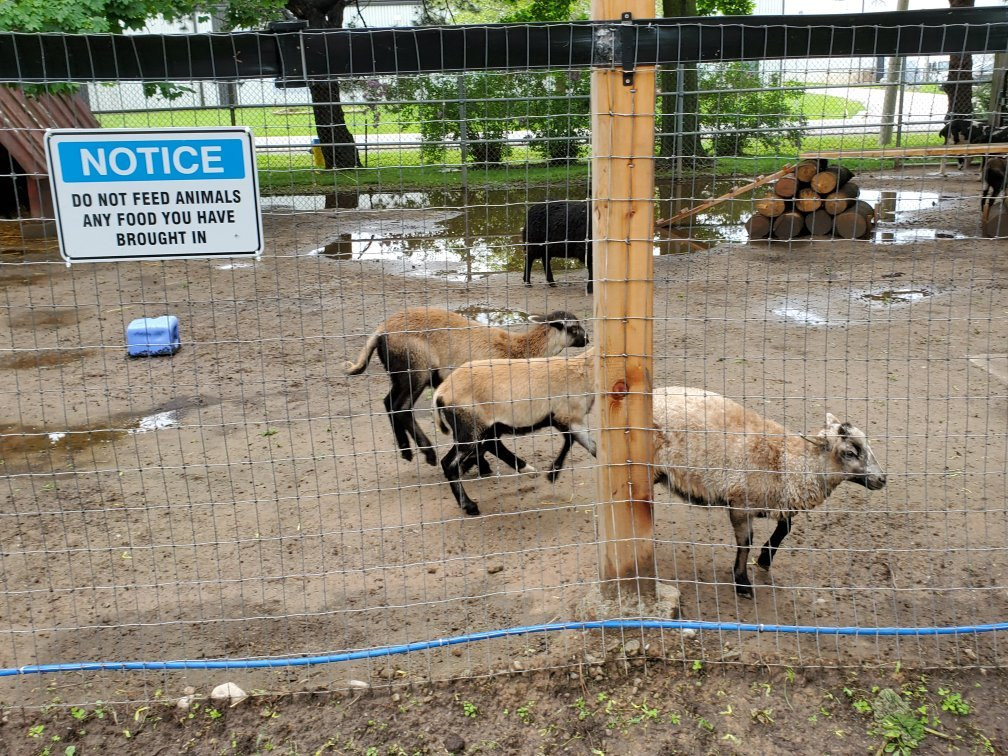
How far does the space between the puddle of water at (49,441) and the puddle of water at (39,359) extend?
1545mm

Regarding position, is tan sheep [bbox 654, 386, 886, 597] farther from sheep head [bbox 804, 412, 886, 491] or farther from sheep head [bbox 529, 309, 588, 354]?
sheep head [bbox 529, 309, 588, 354]

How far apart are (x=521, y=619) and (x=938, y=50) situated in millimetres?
2896

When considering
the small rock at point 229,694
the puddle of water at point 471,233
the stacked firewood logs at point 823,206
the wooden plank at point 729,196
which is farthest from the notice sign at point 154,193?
the stacked firewood logs at point 823,206

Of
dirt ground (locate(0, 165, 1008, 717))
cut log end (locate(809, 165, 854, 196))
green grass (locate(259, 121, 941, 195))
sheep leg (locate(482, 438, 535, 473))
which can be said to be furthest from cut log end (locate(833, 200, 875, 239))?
sheep leg (locate(482, 438, 535, 473))

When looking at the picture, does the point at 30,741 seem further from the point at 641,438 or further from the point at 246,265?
the point at 246,265

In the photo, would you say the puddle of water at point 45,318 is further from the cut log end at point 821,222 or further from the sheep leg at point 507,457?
the cut log end at point 821,222

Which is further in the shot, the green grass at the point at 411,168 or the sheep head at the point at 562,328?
the sheep head at the point at 562,328

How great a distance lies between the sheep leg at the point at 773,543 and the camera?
4535mm

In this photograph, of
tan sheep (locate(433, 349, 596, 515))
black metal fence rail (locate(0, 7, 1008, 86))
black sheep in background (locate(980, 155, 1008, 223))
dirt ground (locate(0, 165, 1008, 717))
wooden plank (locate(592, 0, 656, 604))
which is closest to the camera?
black metal fence rail (locate(0, 7, 1008, 86))

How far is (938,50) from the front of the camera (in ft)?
11.2

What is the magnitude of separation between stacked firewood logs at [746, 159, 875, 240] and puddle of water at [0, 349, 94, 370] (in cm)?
899

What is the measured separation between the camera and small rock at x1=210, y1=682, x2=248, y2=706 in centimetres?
362

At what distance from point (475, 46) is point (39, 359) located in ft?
22.9

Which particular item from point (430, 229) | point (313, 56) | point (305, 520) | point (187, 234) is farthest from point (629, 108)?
point (430, 229)
